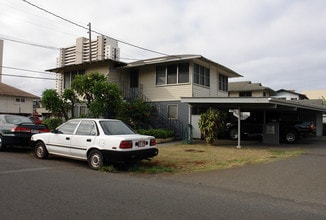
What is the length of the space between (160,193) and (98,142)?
3.20 meters

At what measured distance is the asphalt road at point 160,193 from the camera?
5.06 m

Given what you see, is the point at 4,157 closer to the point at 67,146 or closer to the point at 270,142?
the point at 67,146

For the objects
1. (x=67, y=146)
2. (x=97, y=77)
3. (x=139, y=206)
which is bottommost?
(x=139, y=206)

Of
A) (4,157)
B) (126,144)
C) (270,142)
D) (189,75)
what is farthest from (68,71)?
(126,144)

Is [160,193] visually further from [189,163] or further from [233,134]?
[233,134]

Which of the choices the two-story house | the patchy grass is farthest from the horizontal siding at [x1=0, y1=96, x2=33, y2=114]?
the patchy grass

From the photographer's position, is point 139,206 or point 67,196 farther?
point 67,196

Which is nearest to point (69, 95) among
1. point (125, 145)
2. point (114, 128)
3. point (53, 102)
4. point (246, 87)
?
point (53, 102)

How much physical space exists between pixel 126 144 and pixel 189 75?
12.2 meters

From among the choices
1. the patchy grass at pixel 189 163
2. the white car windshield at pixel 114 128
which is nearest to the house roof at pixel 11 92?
the patchy grass at pixel 189 163

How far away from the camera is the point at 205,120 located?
16.7m

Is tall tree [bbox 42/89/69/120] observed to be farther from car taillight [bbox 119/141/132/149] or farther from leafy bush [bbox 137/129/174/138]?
car taillight [bbox 119/141/132/149]

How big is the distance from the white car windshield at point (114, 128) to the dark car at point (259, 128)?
38.0 feet

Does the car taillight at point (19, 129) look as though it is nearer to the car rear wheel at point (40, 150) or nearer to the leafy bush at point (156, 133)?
the car rear wheel at point (40, 150)
